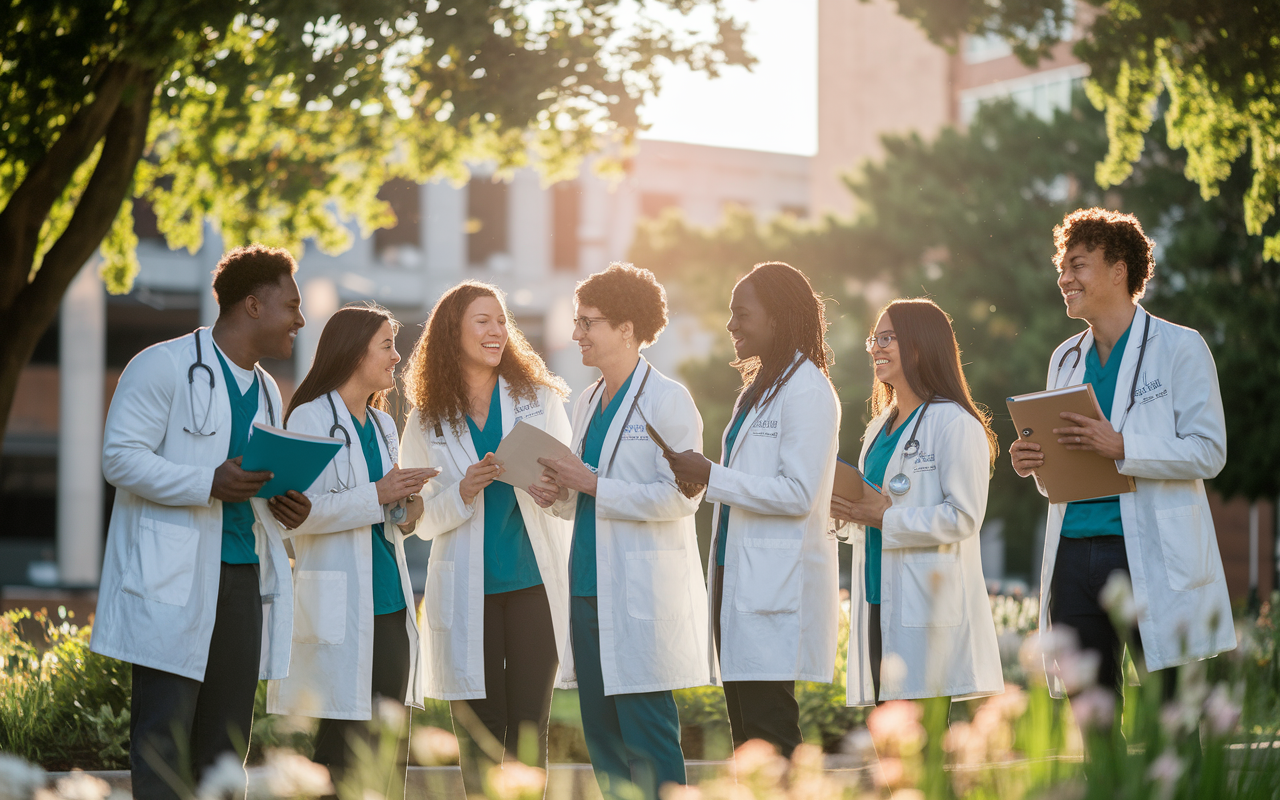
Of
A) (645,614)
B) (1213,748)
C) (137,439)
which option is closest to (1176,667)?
(1213,748)

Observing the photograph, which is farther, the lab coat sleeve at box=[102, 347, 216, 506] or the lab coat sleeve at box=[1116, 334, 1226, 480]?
the lab coat sleeve at box=[1116, 334, 1226, 480]

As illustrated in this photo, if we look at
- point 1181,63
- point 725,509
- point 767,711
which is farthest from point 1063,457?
point 1181,63

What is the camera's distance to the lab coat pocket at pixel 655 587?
14.4 feet

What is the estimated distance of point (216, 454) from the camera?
13.4 ft

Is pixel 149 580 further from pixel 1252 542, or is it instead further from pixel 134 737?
pixel 1252 542

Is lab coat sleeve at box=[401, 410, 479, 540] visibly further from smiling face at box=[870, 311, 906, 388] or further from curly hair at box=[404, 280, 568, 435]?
smiling face at box=[870, 311, 906, 388]

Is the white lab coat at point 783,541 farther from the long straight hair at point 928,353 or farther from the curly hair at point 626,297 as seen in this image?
the curly hair at point 626,297

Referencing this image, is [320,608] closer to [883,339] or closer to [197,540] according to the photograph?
[197,540]

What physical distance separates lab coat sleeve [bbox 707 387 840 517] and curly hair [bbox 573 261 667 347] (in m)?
0.65

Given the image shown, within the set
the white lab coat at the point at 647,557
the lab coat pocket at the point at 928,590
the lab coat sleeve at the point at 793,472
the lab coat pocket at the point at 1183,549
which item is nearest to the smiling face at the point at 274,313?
the white lab coat at the point at 647,557

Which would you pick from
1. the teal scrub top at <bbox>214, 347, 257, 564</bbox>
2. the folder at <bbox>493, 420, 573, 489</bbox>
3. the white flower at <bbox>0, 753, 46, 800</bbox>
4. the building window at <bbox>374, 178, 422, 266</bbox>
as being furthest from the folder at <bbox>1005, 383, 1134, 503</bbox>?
the building window at <bbox>374, 178, 422, 266</bbox>

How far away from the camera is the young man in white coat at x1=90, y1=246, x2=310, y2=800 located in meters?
3.87

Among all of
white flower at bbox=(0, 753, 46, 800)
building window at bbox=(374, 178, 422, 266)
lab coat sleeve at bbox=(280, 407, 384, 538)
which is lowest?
white flower at bbox=(0, 753, 46, 800)

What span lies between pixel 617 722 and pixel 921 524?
1.30m
